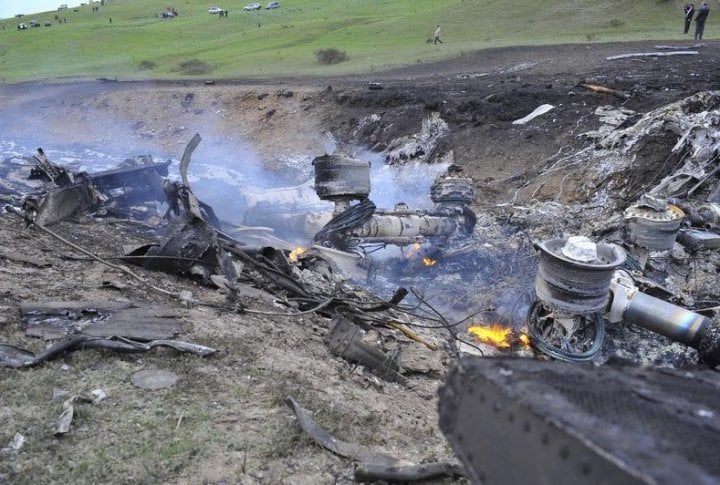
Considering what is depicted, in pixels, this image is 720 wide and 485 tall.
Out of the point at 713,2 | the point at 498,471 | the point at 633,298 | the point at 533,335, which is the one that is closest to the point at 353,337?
→ the point at 533,335

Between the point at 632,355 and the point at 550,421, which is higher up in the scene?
the point at 550,421

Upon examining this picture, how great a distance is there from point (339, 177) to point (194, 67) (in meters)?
25.8

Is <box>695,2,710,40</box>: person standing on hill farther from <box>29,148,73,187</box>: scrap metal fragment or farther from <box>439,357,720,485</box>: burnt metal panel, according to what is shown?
<box>439,357,720,485</box>: burnt metal panel

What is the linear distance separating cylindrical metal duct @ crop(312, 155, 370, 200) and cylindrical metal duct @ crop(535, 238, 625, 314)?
3305 millimetres

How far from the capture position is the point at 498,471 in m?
1.67

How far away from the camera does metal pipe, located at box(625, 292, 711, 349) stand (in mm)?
5445

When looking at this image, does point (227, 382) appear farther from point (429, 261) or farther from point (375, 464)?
point (429, 261)

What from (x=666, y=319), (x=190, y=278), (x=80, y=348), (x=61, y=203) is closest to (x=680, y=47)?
(x=666, y=319)

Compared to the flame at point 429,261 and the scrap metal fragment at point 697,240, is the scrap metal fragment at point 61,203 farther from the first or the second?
the scrap metal fragment at point 697,240

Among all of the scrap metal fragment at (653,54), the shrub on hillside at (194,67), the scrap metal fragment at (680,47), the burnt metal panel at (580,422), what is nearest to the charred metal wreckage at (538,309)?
the burnt metal panel at (580,422)

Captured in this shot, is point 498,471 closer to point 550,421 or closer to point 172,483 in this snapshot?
point 550,421

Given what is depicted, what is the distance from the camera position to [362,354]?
4844mm

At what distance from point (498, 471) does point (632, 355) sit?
5372 mm

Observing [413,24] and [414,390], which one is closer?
[414,390]
